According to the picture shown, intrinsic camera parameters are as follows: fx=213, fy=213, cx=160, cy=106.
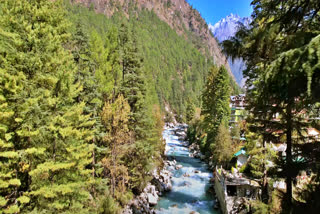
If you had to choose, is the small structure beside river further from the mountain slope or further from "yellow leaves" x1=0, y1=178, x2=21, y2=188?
the mountain slope

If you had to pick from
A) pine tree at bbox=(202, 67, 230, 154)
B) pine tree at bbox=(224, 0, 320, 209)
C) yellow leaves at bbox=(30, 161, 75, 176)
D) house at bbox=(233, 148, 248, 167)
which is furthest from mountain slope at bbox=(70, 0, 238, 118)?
pine tree at bbox=(224, 0, 320, 209)

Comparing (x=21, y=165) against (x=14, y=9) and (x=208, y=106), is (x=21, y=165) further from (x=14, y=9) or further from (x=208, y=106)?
(x=208, y=106)

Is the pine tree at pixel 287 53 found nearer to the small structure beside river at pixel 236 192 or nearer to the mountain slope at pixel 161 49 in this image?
the small structure beside river at pixel 236 192

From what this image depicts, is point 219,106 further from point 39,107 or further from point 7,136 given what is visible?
point 7,136

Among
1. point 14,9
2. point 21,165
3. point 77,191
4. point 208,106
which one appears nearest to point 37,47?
point 14,9

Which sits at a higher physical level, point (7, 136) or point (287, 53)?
→ point (287, 53)

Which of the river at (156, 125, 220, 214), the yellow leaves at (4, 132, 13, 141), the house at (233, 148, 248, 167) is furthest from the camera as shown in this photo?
the house at (233, 148, 248, 167)

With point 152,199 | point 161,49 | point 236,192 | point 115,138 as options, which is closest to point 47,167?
point 115,138

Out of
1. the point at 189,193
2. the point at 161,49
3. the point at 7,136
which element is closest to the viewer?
the point at 7,136

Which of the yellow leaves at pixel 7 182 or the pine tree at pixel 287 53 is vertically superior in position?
the pine tree at pixel 287 53

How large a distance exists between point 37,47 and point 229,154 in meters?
24.3

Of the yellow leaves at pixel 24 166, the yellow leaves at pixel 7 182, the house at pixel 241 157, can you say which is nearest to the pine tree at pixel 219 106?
the house at pixel 241 157

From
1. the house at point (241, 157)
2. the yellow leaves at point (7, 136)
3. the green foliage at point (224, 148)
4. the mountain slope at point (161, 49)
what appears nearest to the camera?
the yellow leaves at point (7, 136)

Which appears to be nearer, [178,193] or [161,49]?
[178,193]
